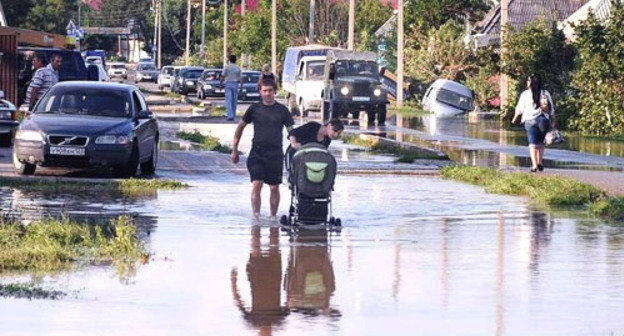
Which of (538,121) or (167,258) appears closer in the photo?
(167,258)

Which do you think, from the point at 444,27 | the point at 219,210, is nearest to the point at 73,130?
the point at 219,210

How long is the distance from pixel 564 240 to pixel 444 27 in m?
53.2

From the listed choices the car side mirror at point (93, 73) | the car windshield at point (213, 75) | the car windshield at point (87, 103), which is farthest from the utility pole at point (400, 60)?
the car windshield at point (87, 103)

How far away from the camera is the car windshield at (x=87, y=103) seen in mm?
24766

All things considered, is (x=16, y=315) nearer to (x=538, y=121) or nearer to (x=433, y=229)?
(x=433, y=229)

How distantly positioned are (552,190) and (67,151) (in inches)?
260

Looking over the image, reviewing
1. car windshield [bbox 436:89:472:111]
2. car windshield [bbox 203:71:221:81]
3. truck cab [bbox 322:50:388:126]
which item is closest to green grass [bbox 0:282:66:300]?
truck cab [bbox 322:50:388:126]

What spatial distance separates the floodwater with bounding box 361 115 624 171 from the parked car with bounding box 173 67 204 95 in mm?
35205

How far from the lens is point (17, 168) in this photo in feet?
79.2

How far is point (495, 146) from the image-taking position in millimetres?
36406

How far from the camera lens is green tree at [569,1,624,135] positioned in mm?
41281

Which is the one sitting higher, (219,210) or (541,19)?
(541,19)

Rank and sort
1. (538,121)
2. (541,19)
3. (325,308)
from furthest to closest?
(541,19) < (538,121) < (325,308)

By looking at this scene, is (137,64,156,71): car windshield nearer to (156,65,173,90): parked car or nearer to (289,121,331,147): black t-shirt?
(156,65,173,90): parked car
